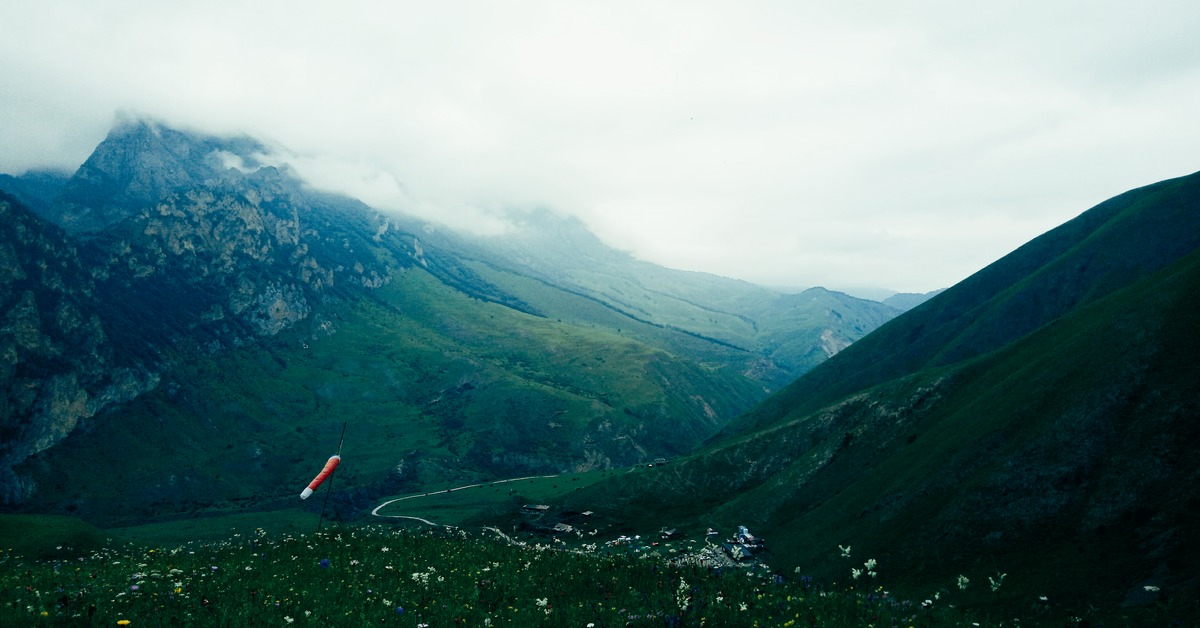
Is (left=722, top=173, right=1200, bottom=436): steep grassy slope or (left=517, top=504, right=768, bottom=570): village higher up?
(left=722, top=173, right=1200, bottom=436): steep grassy slope

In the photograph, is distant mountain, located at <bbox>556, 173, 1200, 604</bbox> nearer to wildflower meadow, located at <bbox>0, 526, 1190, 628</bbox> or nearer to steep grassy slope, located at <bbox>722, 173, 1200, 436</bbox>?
steep grassy slope, located at <bbox>722, 173, 1200, 436</bbox>

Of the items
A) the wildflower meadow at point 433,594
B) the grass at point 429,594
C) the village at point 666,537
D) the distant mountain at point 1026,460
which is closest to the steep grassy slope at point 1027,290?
the distant mountain at point 1026,460

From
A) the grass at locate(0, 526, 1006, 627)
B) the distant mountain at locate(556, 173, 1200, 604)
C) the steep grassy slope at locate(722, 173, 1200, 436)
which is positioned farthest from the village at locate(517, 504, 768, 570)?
the steep grassy slope at locate(722, 173, 1200, 436)

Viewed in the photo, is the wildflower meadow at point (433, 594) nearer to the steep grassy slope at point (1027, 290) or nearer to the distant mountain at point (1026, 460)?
the distant mountain at point (1026, 460)

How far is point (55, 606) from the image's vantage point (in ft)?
45.2

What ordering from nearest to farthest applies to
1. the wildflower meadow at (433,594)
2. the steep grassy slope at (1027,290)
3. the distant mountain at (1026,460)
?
the wildflower meadow at (433,594)
the distant mountain at (1026,460)
the steep grassy slope at (1027,290)

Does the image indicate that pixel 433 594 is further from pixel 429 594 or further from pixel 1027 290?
pixel 1027 290

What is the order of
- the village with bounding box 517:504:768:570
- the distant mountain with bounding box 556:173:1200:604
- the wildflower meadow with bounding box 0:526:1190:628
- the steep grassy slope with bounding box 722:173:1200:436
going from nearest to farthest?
the wildflower meadow with bounding box 0:526:1190:628 < the village with bounding box 517:504:768:570 < the distant mountain with bounding box 556:173:1200:604 < the steep grassy slope with bounding box 722:173:1200:436

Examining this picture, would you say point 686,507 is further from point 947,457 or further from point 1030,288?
point 1030,288

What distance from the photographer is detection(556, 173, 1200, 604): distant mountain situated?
48.9 m

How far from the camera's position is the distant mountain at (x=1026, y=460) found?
48.9 metres

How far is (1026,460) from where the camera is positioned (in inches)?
2544

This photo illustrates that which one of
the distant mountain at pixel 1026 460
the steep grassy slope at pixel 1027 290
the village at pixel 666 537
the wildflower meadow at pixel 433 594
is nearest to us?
the wildflower meadow at pixel 433 594

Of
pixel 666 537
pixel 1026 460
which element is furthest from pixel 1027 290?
pixel 666 537
